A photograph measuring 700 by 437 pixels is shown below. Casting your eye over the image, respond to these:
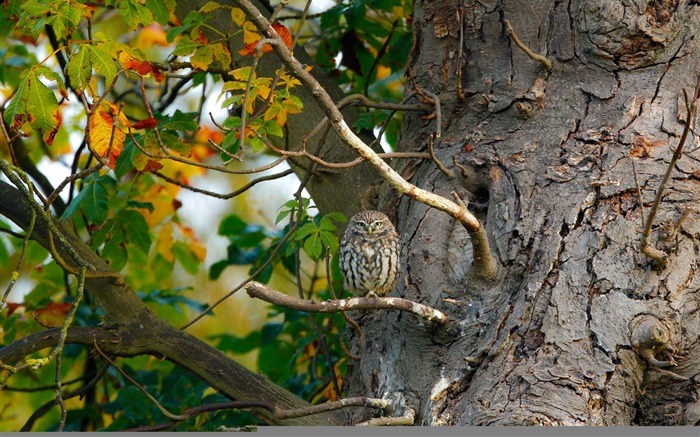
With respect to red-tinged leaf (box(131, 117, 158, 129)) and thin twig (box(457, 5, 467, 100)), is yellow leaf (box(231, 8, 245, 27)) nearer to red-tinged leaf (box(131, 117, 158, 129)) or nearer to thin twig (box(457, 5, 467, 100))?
red-tinged leaf (box(131, 117, 158, 129))

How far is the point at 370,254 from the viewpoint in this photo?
4.49m

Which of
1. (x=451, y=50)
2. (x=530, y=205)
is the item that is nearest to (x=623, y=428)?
(x=530, y=205)

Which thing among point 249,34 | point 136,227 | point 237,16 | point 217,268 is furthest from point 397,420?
point 217,268

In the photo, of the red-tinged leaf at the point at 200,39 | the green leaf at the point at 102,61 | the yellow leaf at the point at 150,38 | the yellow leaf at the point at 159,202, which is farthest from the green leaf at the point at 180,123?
the yellow leaf at the point at 150,38

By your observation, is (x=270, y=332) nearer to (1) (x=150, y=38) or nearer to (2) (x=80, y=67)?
(2) (x=80, y=67)

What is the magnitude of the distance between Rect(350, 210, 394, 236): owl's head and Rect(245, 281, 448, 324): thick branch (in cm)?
104

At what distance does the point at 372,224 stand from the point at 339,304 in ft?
4.51

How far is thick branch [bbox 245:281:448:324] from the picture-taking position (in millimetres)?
2865

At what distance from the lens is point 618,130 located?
3.63 metres

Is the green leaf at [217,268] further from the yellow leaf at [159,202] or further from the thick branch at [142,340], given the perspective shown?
the thick branch at [142,340]

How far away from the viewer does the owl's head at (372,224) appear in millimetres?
4355

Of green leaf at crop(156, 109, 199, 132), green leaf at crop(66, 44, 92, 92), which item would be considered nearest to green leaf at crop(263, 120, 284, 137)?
green leaf at crop(156, 109, 199, 132)

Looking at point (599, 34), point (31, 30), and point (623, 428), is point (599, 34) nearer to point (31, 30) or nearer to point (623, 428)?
point (623, 428)

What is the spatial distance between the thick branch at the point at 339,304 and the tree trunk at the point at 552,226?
0.21 m
